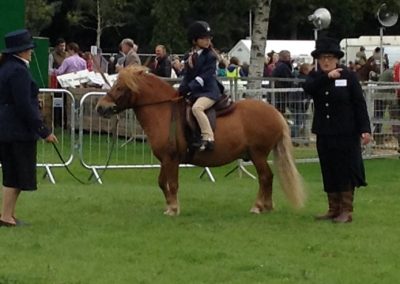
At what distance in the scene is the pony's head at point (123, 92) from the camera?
12.7 meters

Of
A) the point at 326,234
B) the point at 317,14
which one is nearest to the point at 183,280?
the point at 326,234

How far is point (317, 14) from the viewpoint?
28.0m

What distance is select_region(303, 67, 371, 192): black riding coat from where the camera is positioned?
11930 millimetres

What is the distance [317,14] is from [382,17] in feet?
7.04

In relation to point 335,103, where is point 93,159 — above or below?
below

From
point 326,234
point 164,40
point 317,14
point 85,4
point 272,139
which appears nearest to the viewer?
point 326,234

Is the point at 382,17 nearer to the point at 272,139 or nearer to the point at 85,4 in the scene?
the point at 272,139

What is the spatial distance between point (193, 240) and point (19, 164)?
7.09ft

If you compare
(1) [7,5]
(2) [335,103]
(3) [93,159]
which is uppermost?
(1) [7,5]

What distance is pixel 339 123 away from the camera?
11.9 m

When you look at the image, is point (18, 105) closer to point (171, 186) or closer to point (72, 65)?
point (171, 186)

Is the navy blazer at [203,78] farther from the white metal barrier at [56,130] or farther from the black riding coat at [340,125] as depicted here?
the white metal barrier at [56,130]

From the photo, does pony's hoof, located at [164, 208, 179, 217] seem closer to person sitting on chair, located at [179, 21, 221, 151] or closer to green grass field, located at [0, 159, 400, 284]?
green grass field, located at [0, 159, 400, 284]

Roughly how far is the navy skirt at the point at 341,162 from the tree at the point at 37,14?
43584 mm
